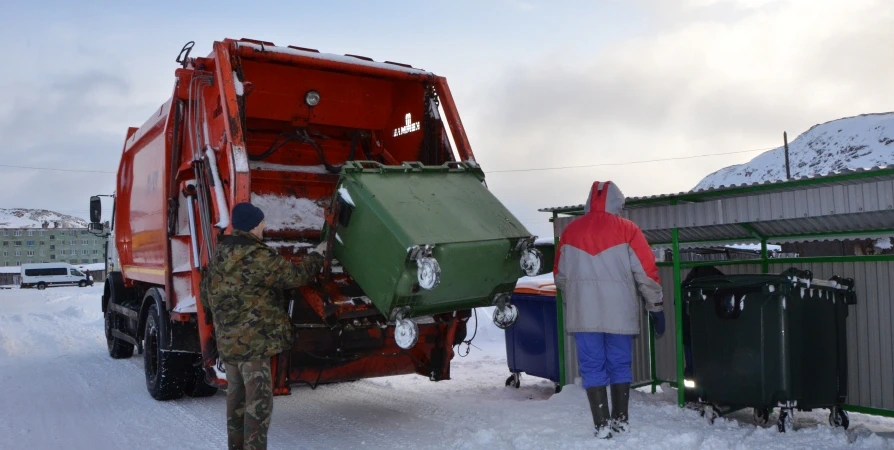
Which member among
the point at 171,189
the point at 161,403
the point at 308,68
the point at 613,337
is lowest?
the point at 161,403

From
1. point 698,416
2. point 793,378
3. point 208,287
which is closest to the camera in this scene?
point 208,287

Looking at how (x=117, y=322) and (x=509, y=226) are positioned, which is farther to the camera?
(x=117, y=322)

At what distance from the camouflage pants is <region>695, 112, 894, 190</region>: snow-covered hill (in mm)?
83040

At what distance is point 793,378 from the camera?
4.32 metres

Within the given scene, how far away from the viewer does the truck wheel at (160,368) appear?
5.99m

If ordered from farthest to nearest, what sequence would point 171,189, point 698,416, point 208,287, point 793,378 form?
point 171,189 → point 698,416 → point 793,378 → point 208,287

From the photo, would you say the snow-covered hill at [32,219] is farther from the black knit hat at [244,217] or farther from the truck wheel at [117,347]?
the black knit hat at [244,217]

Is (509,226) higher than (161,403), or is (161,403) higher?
(509,226)

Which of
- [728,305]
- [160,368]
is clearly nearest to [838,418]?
[728,305]

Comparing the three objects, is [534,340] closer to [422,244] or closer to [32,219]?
[422,244]

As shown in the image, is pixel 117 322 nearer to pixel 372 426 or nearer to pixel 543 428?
pixel 372 426

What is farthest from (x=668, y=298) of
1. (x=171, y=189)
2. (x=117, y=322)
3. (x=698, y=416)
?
(x=117, y=322)

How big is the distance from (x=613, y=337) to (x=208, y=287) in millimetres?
2442

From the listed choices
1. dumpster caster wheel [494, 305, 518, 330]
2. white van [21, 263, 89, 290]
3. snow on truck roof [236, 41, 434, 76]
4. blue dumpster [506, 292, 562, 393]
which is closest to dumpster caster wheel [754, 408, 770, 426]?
blue dumpster [506, 292, 562, 393]
